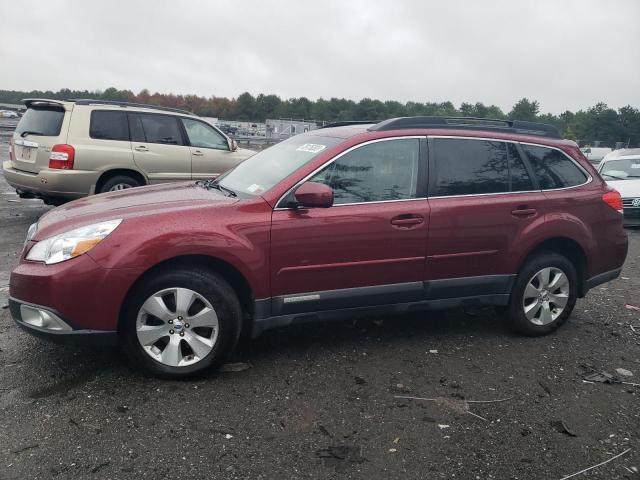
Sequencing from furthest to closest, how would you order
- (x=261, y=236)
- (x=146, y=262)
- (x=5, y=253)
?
1. (x=5, y=253)
2. (x=261, y=236)
3. (x=146, y=262)

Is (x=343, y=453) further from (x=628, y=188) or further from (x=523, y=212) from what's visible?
(x=628, y=188)

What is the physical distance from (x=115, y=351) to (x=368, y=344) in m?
1.91

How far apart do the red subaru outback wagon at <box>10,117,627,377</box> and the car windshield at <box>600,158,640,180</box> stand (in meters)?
8.12

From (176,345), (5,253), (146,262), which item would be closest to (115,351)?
(176,345)

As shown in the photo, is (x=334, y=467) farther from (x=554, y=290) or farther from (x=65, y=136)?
(x=65, y=136)

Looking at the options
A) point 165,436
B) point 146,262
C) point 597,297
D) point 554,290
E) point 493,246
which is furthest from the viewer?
point 597,297

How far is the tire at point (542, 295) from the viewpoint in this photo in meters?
4.46

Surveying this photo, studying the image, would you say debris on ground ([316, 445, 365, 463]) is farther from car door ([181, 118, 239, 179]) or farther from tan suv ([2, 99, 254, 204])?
car door ([181, 118, 239, 179])

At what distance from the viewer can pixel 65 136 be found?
7.57 meters

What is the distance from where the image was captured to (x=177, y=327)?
3.41 metres

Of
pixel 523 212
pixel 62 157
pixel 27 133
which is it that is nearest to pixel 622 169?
pixel 523 212

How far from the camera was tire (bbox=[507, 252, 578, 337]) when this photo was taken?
446 cm

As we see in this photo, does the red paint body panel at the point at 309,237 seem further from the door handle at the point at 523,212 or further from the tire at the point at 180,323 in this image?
the tire at the point at 180,323

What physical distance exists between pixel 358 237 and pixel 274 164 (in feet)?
3.21
